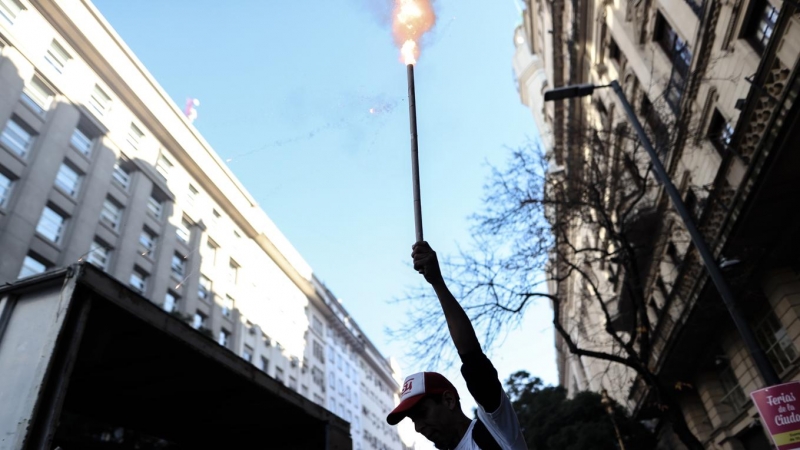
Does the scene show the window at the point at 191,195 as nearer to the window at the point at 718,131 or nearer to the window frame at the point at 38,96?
the window frame at the point at 38,96

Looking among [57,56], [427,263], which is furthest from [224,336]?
[427,263]

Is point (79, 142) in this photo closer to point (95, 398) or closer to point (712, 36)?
point (95, 398)

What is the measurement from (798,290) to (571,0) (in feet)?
64.0

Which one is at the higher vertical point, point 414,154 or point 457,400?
point 414,154

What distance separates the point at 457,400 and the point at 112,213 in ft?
107

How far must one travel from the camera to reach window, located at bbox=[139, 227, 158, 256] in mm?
33000

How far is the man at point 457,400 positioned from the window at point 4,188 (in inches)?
1046

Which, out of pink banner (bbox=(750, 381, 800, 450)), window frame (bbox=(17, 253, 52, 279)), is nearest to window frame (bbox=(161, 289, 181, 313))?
window frame (bbox=(17, 253, 52, 279))

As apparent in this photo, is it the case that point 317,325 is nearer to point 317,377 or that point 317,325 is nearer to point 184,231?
point 317,377

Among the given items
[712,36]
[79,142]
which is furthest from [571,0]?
[79,142]

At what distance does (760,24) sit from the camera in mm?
13586

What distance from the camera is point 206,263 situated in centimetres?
4022

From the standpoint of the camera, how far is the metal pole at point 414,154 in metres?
2.76

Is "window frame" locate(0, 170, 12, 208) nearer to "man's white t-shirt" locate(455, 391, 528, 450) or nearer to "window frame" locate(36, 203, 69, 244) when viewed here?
"window frame" locate(36, 203, 69, 244)
